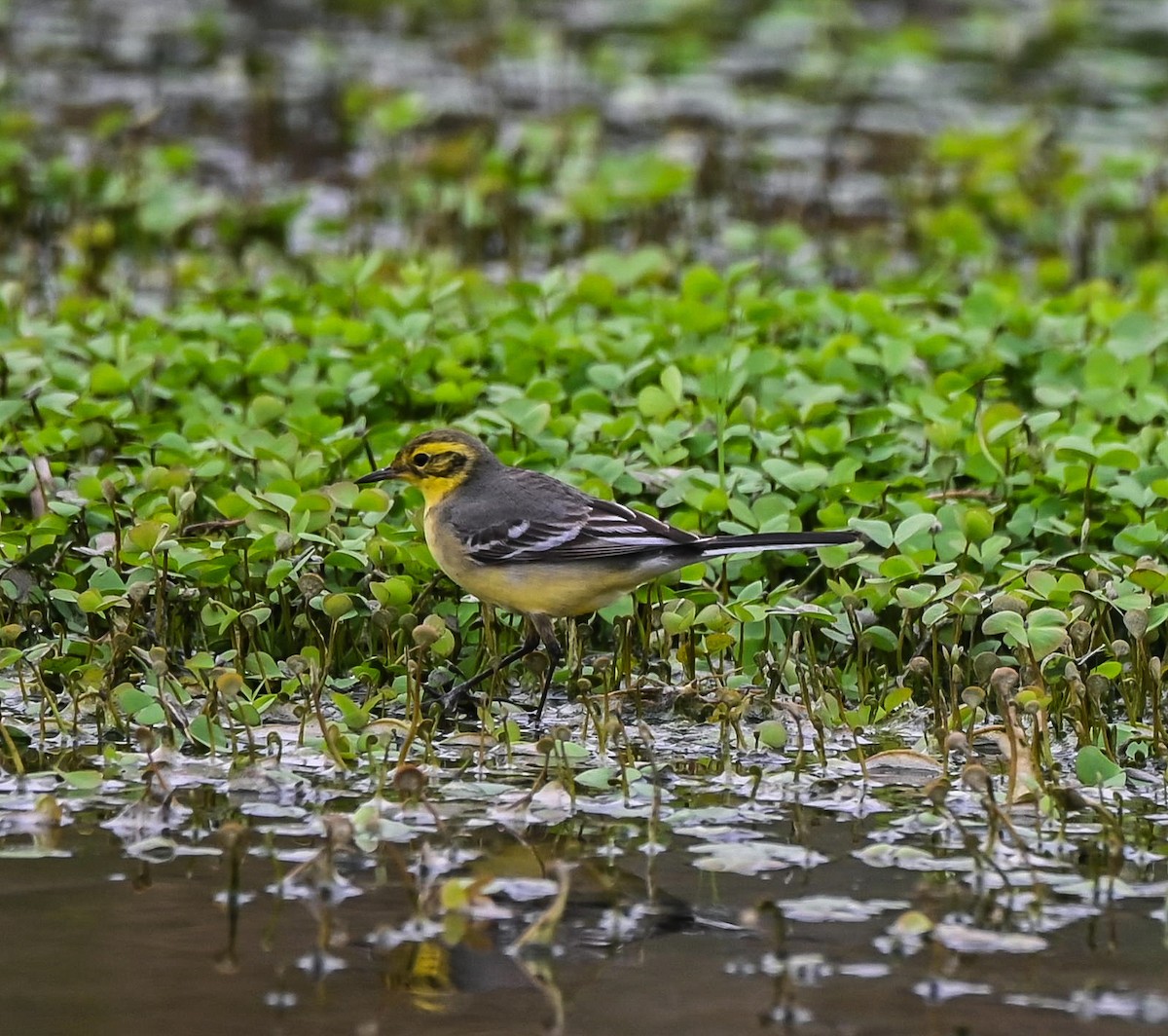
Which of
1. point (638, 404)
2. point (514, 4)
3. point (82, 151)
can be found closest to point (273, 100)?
point (82, 151)

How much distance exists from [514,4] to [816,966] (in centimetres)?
1613

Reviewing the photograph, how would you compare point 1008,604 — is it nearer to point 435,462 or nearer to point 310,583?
point 435,462

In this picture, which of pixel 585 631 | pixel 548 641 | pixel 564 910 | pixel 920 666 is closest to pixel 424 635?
pixel 548 641

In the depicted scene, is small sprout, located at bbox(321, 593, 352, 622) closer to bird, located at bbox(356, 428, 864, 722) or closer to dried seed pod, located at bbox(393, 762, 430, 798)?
bird, located at bbox(356, 428, 864, 722)

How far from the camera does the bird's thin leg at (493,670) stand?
23.2 feet

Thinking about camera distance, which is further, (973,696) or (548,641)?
(548,641)

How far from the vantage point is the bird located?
7.05 metres

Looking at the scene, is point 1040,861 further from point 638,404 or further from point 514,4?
point 514,4

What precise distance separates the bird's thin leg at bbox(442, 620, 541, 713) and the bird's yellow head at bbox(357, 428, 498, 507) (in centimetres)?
60

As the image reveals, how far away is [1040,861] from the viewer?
5691 millimetres

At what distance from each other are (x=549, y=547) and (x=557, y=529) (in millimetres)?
101

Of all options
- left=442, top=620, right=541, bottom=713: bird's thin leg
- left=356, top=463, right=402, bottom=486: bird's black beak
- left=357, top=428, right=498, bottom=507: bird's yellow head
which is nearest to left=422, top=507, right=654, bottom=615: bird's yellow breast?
left=442, top=620, right=541, bottom=713: bird's thin leg

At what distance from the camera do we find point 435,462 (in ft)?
25.1

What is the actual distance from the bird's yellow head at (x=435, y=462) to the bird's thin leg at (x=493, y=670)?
60cm
